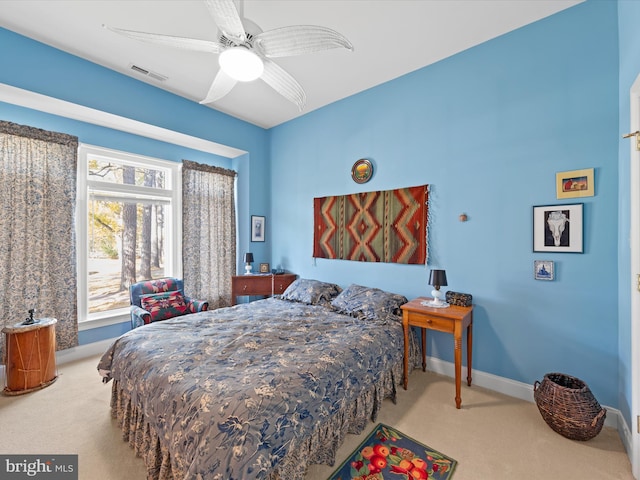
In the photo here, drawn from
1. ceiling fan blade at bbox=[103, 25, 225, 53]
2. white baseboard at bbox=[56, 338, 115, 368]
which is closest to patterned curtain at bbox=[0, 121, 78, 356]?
white baseboard at bbox=[56, 338, 115, 368]

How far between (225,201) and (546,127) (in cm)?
407

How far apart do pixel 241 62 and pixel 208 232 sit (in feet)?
9.45

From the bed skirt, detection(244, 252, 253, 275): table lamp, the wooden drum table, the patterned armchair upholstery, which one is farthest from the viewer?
detection(244, 252, 253, 275): table lamp

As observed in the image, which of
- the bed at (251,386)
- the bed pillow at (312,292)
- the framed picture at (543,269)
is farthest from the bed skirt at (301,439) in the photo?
the framed picture at (543,269)

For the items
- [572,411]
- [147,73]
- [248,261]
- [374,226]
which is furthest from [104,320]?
[572,411]

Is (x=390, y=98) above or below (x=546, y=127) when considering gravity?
above

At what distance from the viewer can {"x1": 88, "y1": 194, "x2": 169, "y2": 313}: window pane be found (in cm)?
341

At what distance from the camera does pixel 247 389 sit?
1.37m

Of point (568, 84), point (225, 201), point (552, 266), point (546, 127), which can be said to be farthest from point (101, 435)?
point (568, 84)

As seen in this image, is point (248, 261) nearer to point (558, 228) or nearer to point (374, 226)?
point (374, 226)

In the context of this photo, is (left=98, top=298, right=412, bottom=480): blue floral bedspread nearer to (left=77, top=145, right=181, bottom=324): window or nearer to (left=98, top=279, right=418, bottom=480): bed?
(left=98, top=279, right=418, bottom=480): bed

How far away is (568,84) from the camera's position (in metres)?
2.13

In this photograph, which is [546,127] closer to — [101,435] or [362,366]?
[362,366]

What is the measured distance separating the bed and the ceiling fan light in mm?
1961
